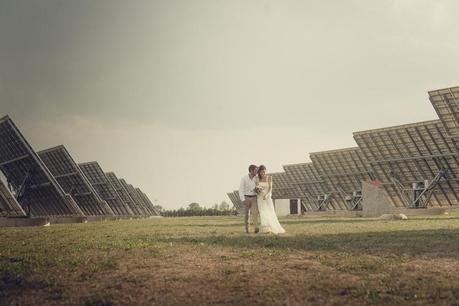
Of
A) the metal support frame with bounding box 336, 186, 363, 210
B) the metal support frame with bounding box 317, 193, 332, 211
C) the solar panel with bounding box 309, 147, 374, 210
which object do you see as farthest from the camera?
the metal support frame with bounding box 317, 193, 332, 211

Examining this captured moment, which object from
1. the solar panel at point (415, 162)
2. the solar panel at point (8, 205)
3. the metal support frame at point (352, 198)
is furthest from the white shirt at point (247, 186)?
the metal support frame at point (352, 198)

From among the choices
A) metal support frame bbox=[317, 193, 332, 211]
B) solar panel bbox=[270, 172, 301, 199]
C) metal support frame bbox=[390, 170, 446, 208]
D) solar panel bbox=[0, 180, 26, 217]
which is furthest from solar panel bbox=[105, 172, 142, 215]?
solar panel bbox=[270, 172, 301, 199]

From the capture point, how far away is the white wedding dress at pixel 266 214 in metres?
17.2

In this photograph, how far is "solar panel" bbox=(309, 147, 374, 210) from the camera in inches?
2306

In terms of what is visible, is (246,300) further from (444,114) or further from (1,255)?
(444,114)

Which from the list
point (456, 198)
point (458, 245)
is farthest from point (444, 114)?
point (458, 245)

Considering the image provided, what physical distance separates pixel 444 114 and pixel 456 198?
13.0m

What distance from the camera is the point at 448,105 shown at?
3341 centimetres

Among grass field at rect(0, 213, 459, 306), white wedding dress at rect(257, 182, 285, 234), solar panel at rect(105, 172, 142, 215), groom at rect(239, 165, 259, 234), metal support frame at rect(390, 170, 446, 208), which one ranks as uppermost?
solar panel at rect(105, 172, 142, 215)

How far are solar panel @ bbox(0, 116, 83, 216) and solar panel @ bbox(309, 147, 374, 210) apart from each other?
36.0 m

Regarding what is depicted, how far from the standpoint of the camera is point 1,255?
10.2 metres

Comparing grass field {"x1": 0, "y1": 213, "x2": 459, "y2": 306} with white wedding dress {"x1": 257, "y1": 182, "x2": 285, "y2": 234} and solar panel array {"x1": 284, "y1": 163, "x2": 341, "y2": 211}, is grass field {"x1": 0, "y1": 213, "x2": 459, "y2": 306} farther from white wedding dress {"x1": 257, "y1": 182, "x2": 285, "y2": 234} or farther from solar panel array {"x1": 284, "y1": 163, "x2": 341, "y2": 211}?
solar panel array {"x1": 284, "y1": 163, "x2": 341, "y2": 211}

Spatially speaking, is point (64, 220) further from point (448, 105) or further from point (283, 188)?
point (283, 188)

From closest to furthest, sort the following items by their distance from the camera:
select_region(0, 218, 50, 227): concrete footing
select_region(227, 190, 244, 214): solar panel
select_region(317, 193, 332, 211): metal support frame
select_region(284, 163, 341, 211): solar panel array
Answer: select_region(0, 218, 50, 227): concrete footing
select_region(317, 193, 332, 211): metal support frame
select_region(284, 163, 341, 211): solar panel array
select_region(227, 190, 244, 214): solar panel
